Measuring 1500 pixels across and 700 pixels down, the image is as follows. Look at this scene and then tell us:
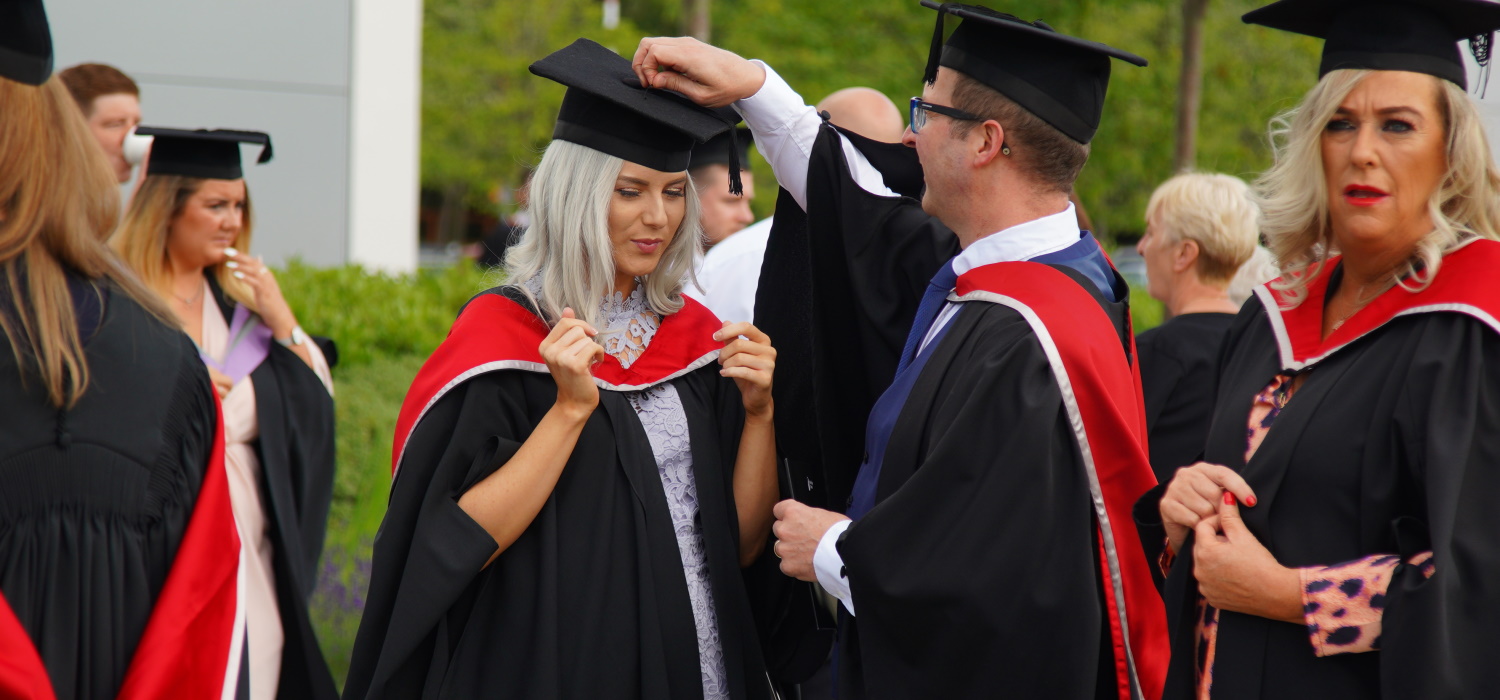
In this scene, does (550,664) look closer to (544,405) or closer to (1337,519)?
(544,405)

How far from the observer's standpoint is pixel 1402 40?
230cm

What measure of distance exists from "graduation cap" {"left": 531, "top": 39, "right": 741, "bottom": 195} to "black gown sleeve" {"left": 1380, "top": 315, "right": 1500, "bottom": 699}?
1.56m

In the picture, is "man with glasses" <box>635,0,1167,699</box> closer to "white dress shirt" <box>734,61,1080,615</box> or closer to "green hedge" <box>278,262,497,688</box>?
"white dress shirt" <box>734,61,1080,615</box>

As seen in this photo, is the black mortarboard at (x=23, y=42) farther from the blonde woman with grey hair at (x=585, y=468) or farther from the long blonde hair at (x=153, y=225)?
the long blonde hair at (x=153, y=225)

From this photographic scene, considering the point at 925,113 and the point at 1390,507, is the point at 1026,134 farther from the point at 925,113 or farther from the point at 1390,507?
the point at 1390,507

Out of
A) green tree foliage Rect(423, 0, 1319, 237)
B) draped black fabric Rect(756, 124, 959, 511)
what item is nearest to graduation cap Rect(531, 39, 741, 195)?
draped black fabric Rect(756, 124, 959, 511)

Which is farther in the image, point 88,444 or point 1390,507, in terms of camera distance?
point 88,444

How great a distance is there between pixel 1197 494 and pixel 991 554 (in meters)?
0.41

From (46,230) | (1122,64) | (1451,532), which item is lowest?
(1451,532)

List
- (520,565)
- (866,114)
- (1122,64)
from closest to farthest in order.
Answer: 1. (520,565)
2. (866,114)
3. (1122,64)

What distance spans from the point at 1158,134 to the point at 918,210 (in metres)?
8.44

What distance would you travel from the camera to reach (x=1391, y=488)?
6.98ft

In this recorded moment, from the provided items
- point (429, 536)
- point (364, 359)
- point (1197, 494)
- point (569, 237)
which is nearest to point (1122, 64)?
point (364, 359)

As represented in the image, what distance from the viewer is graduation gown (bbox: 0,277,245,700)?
225 centimetres
